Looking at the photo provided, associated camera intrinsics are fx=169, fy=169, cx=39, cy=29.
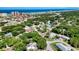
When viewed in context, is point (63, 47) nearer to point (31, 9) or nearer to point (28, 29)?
point (28, 29)

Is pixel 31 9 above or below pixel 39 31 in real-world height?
above

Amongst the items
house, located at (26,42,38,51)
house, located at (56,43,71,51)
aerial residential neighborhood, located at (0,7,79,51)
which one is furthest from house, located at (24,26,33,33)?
house, located at (56,43,71,51)

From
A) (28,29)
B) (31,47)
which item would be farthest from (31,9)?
(31,47)

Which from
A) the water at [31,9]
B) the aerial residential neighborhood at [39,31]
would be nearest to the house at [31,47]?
the aerial residential neighborhood at [39,31]

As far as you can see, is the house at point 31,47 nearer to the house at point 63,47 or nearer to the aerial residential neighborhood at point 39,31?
the aerial residential neighborhood at point 39,31

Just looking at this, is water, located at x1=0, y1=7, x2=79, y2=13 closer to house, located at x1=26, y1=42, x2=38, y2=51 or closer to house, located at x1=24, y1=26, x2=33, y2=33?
house, located at x1=24, y1=26, x2=33, y2=33
